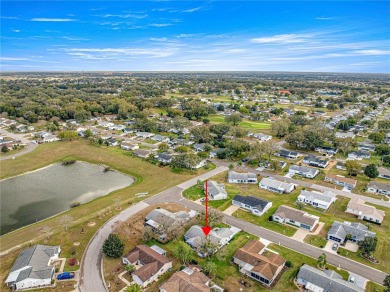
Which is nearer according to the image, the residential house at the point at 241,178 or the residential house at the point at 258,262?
the residential house at the point at 258,262

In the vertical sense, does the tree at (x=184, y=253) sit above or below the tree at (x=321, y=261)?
above

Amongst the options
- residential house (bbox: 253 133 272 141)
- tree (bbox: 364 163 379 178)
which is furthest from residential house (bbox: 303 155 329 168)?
residential house (bbox: 253 133 272 141)

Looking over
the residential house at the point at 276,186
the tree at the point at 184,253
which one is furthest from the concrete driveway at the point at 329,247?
the tree at the point at 184,253

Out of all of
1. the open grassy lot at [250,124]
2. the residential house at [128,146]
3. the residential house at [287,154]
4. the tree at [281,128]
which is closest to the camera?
the residential house at [287,154]

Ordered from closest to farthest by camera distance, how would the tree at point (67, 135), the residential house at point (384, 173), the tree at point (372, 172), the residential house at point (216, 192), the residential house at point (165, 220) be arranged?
the residential house at point (165, 220) → the residential house at point (216, 192) → the tree at point (372, 172) → the residential house at point (384, 173) → the tree at point (67, 135)

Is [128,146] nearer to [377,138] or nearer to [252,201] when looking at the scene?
[252,201]

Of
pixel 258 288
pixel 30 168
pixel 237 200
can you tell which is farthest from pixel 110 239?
pixel 30 168

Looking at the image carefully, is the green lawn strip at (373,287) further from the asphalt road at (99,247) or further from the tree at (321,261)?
the asphalt road at (99,247)

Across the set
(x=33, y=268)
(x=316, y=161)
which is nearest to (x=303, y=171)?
(x=316, y=161)
